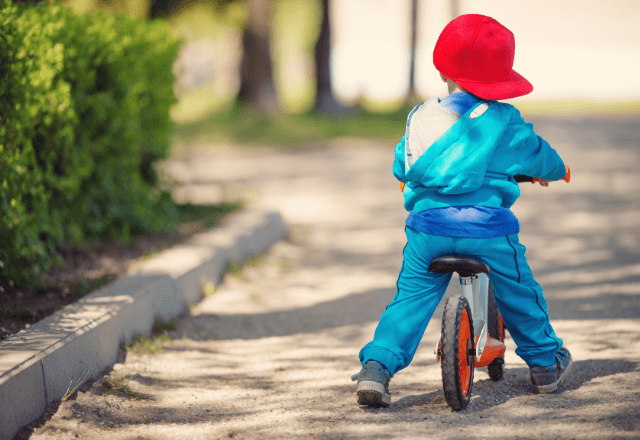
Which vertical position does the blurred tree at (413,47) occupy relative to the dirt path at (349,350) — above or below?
above

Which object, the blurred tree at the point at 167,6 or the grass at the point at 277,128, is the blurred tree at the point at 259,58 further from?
the blurred tree at the point at 167,6

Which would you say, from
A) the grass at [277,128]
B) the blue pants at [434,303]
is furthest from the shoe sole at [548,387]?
the grass at [277,128]

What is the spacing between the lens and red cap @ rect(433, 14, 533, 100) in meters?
2.78

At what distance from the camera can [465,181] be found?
277cm

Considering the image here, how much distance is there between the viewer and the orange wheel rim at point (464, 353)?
287cm

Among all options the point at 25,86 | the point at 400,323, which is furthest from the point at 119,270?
the point at 400,323

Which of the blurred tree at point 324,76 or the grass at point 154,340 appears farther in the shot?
the blurred tree at point 324,76

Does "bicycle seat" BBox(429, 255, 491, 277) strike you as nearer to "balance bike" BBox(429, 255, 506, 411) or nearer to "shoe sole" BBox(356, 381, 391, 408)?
"balance bike" BBox(429, 255, 506, 411)

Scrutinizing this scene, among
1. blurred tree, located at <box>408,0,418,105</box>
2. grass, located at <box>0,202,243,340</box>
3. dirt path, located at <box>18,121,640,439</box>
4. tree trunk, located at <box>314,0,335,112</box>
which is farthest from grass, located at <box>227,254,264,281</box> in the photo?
blurred tree, located at <box>408,0,418,105</box>

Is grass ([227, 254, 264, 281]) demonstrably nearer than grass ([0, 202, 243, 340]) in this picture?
No

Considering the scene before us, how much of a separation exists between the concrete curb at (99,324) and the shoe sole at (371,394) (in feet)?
4.62

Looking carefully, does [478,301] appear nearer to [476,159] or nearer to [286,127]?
[476,159]

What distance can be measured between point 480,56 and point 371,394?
5.14 feet

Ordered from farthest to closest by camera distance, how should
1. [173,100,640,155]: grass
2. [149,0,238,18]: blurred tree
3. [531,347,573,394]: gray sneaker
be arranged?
[149,0,238,18]: blurred tree
[173,100,640,155]: grass
[531,347,573,394]: gray sneaker
